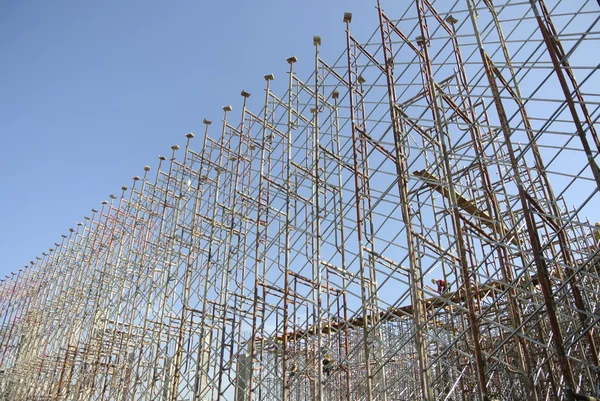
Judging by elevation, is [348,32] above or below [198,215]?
above

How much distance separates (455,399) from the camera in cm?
1370

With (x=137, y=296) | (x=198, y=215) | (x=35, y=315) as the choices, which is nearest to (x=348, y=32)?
(x=198, y=215)

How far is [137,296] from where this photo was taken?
601 inches

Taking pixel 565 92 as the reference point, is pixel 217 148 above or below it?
above

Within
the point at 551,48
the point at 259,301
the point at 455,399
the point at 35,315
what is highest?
the point at 35,315

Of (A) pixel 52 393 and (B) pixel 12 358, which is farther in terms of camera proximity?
(B) pixel 12 358

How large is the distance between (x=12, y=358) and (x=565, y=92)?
A: 96.1 ft

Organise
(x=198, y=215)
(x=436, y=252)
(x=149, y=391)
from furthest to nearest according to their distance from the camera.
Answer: (x=198, y=215)
(x=149, y=391)
(x=436, y=252)

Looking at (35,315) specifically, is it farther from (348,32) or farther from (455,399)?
(348,32)

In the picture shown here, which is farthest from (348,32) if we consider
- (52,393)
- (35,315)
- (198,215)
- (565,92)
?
(35,315)

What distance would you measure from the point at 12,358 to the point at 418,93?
2644 cm

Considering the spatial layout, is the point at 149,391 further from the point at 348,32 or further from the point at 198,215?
the point at 348,32

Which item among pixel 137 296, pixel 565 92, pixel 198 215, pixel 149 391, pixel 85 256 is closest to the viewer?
pixel 565 92

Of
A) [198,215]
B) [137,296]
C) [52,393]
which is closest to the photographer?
[198,215]
